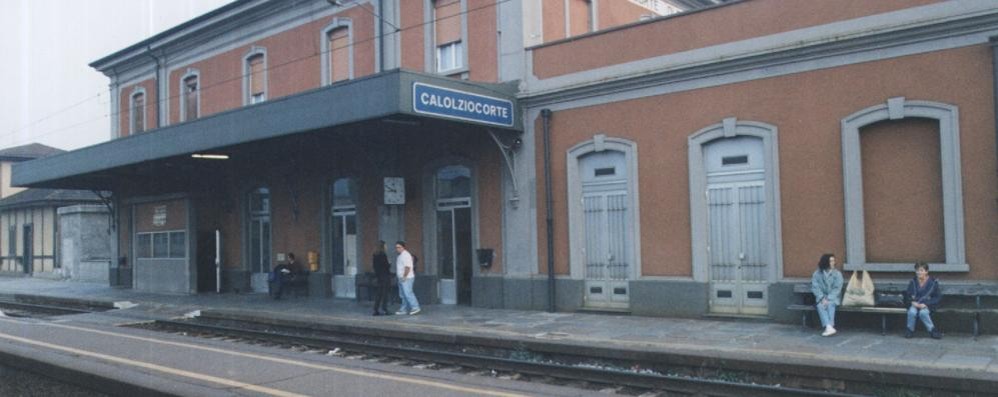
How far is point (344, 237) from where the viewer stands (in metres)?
20.4

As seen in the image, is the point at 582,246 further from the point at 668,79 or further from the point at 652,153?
the point at 668,79

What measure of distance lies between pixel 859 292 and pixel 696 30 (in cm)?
529

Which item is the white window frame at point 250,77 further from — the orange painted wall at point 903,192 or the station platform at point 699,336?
the orange painted wall at point 903,192

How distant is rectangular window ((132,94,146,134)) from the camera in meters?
28.3

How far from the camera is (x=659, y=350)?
34.3ft

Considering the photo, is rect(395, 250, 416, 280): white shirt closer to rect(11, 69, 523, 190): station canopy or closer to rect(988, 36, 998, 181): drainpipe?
rect(11, 69, 523, 190): station canopy

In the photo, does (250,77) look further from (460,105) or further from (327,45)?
(460,105)

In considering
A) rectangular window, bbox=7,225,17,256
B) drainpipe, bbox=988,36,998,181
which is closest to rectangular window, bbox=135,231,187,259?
rectangular window, bbox=7,225,17,256

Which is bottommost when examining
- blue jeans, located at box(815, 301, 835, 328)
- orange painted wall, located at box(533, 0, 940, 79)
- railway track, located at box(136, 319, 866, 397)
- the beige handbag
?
railway track, located at box(136, 319, 866, 397)

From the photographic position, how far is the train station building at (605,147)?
462 inches

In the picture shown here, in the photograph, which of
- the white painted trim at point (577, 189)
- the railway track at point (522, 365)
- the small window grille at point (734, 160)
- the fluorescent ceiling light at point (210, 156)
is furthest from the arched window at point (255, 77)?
the small window grille at point (734, 160)

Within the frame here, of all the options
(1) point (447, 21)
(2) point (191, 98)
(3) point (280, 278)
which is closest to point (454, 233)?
(1) point (447, 21)

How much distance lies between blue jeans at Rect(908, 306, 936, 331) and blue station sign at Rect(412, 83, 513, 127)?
7.99 meters

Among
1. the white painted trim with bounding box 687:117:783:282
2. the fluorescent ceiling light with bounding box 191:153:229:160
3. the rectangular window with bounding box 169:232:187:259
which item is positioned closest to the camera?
the white painted trim with bounding box 687:117:783:282
